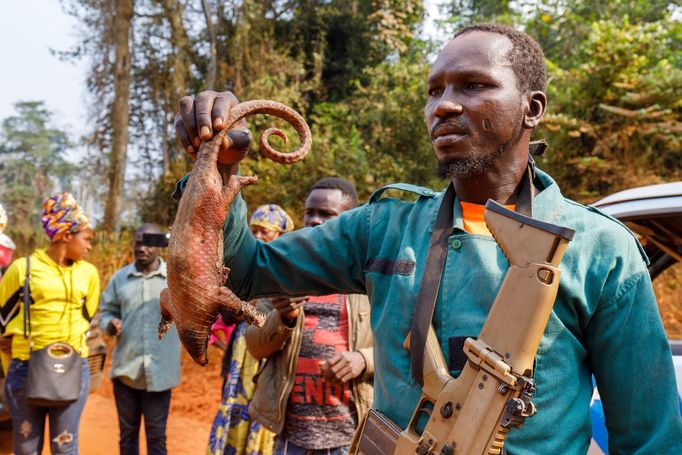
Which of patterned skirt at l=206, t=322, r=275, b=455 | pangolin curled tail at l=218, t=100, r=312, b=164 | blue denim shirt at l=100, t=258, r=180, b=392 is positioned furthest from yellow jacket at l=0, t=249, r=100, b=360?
pangolin curled tail at l=218, t=100, r=312, b=164

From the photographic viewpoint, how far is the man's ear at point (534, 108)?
1.79 m

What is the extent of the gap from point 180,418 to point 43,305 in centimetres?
361

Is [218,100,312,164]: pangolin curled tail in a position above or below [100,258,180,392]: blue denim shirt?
above

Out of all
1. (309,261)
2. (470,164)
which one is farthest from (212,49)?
(470,164)

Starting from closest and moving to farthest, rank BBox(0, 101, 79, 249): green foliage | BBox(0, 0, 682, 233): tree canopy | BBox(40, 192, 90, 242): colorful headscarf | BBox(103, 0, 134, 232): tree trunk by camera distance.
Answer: BBox(40, 192, 90, 242): colorful headscarf, BBox(0, 0, 682, 233): tree canopy, BBox(103, 0, 134, 232): tree trunk, BBox(0, 101, 79, 249): green foliage

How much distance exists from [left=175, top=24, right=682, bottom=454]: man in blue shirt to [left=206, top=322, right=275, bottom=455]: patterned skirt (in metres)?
2.24

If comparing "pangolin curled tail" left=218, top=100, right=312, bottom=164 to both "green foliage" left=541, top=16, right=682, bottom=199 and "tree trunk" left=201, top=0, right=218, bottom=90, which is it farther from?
"tree trunk" left=201, top=0, right=218, bottom=90

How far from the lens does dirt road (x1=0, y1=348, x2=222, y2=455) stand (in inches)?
259

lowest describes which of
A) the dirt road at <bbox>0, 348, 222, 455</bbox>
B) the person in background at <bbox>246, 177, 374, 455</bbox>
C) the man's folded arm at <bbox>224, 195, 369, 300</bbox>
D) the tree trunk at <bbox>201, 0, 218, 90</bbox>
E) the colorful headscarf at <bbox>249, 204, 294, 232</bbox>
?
the dirt road at <bbox>0, 348, 222, 455</bbox>

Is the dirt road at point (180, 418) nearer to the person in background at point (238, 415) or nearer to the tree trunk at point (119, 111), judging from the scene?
the person in background at point (238, 415)

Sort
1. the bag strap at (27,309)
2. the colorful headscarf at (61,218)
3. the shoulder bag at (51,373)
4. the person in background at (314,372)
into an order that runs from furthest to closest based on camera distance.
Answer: the colorful headscarf at (61,218) → the bag strap at (27,309) → the shoulder bag at (51,373) → the person in background at (314,372)

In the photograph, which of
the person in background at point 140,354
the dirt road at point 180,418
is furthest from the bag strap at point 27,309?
the dirt road at point 180,418

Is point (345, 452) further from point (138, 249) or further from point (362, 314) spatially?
point (138, 249)

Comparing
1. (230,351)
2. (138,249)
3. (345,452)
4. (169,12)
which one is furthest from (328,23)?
(345,452)
